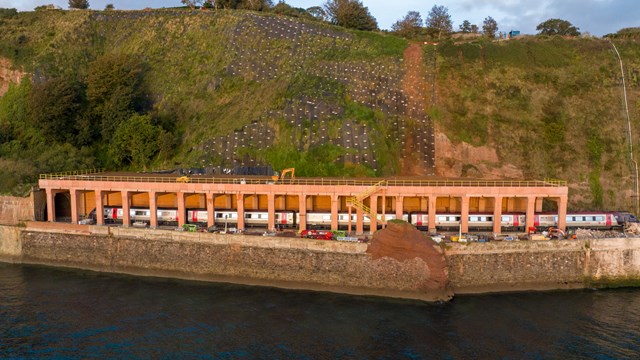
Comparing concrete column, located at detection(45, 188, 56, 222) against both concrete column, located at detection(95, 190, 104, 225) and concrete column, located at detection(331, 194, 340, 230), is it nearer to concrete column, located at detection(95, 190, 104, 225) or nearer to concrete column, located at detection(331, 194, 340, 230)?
concrete column, located at detection(95, 190, 104, 225)

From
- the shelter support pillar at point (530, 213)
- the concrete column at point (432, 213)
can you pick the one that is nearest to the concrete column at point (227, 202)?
the concrete column at point (432, 213)

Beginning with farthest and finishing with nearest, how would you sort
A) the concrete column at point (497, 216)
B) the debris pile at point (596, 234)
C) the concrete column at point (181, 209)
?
the concrete column at point (181, 209)
the concrete column at point (497, 216)
the debris pile at point (596, 234)

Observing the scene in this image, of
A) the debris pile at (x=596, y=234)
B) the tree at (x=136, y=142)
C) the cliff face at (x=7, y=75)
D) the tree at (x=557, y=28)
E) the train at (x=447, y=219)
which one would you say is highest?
the tree at (x=557, y=28)

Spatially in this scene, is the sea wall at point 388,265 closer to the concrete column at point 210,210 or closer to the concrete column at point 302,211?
the concrete column at point 210,210

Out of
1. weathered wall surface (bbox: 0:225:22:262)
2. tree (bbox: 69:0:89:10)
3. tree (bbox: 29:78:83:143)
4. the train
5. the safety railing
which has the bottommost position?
weathered wall surface (bbox: 0:225:22:262)

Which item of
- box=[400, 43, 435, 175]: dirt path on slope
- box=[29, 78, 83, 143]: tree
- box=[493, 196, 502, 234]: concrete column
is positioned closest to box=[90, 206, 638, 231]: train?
box=[493, 196, 502, 234]: concrete column

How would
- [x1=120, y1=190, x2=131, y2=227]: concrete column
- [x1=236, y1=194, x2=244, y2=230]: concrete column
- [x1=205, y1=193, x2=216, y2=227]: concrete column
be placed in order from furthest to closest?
[x1=120, y1=190, x2=131, y2=227]: concrete column → [x1=205, y1=193, x2=216, y2=227]: concrete column → [x1=236, y1=194, x2=244, y2=230]: concrete column
